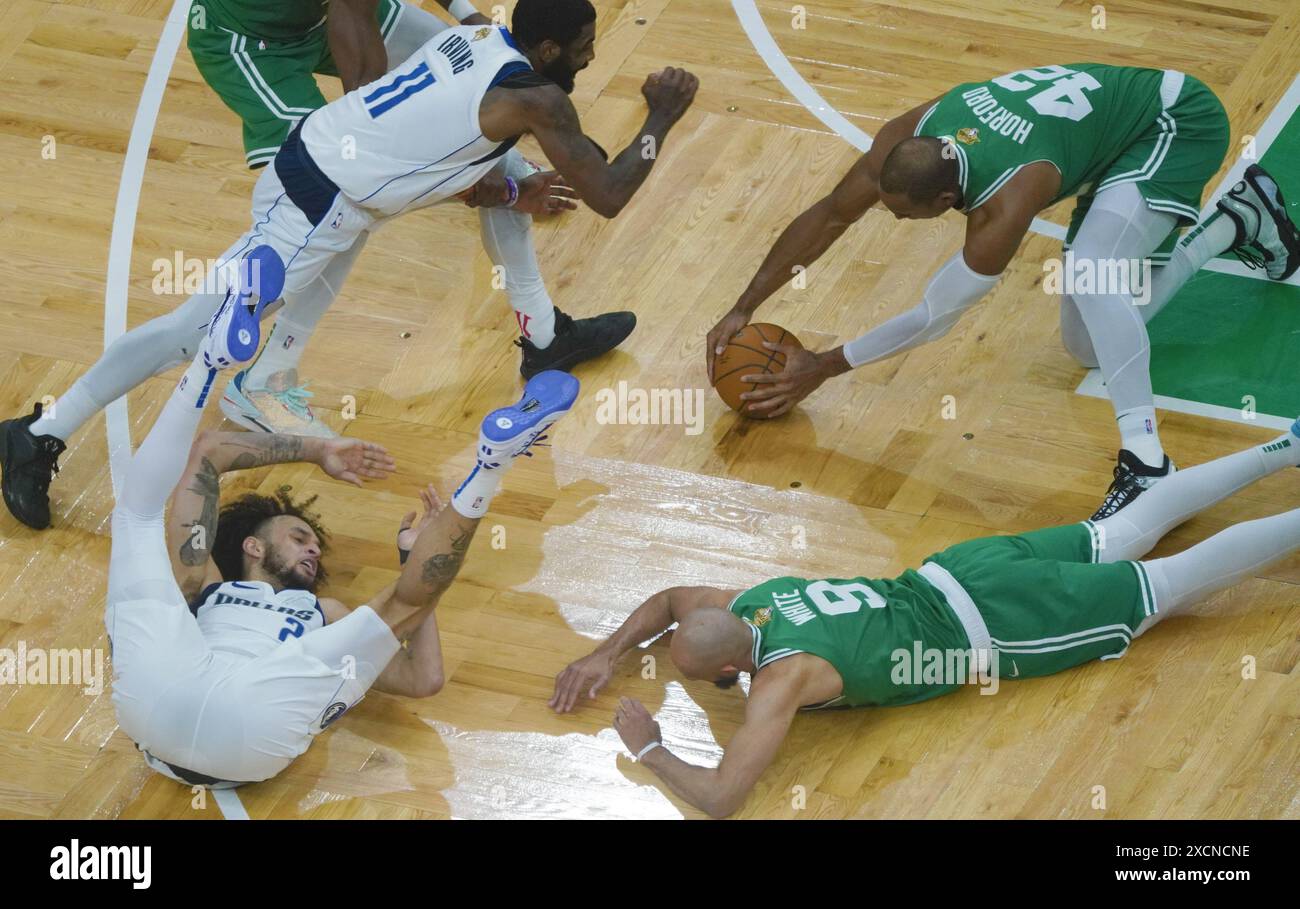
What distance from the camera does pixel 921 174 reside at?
5.38m

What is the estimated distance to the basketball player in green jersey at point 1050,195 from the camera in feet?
18.0

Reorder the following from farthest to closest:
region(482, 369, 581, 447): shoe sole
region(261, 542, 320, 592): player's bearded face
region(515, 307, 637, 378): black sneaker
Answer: region(515, 307, 637, 378): black sneaker < region(261, 542, 320, 592): player's bearded face < region(482, 369, 581, 447): shoe sole

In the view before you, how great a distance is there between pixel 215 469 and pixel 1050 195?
8.86 ft

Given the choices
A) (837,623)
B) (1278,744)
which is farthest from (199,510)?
(1278,744)

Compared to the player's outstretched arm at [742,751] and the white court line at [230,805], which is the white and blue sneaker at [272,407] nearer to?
the white court line at [230,805]

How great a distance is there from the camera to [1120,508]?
5520 mm

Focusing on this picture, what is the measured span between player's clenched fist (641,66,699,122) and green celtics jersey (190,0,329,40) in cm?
121

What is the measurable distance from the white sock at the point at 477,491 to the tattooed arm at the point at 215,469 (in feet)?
2.63

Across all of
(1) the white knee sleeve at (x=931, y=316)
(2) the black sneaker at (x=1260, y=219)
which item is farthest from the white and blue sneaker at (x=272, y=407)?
(2) the black sneaker at (x=1260, y=219)

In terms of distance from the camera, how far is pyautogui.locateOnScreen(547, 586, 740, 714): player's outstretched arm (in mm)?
5164

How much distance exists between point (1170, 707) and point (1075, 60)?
3.35m

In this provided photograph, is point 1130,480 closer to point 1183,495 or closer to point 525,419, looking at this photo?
point 1183,495

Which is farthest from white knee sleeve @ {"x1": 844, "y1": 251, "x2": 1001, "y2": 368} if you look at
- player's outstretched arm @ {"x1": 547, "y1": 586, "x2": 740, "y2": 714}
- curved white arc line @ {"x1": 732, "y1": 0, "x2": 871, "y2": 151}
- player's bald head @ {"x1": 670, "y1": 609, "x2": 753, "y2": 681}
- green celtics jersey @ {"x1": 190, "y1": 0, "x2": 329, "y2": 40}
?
green celtics jersey @ {"x1": 190, "y1": 0, "x2": 329, "y2": 40}

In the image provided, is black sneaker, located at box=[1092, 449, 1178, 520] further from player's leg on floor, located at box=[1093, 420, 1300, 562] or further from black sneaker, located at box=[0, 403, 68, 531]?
black sneaker, located at box=[0, 403, 68, 531]
